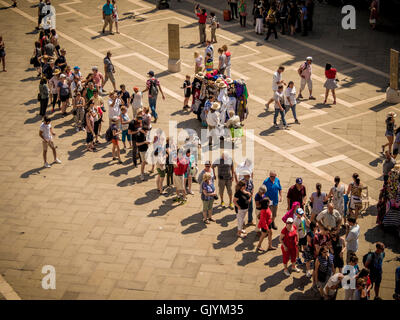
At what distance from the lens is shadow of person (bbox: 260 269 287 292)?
13.3m

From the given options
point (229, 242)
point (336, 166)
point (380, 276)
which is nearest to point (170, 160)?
point (229, 242)

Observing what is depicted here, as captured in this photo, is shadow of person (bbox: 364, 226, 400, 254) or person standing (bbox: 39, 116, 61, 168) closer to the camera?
shadow of person (bbox: 364, 226, 400, 254)

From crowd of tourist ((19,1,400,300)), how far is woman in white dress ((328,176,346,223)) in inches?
1.0

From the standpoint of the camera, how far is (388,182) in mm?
14898

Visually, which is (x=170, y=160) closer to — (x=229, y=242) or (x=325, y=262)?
(x=229, y=242)

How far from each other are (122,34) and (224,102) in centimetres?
1188

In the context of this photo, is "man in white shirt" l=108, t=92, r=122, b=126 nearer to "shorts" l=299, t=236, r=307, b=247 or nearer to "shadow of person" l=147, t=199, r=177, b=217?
"shadow of person" l=147, t=199, r=177, b=217

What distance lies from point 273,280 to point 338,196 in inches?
A: 115

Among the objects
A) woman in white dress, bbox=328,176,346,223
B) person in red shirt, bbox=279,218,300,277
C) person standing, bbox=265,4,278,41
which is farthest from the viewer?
person standing, bbox=265,4,278,41

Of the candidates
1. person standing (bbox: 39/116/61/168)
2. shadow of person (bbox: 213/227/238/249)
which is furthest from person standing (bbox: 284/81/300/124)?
person standing (bbox: 39/116/61/168)

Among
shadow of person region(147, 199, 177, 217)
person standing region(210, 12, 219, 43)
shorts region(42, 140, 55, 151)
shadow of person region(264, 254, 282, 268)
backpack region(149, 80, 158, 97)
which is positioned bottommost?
shadow of person region(264, 254, 282, 268)

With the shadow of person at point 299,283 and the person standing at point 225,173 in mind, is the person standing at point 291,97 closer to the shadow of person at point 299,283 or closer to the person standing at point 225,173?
the person standing at point 225,173

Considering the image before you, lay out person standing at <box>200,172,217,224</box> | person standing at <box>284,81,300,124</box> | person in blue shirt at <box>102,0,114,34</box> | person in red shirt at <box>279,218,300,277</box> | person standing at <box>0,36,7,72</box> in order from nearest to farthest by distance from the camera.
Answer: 1. person in red shirt at <box>279,218,300,277</box>
2. person standing at <box>200,172,217,224</box>
3. person standing at <box>284,81,300,124</box>
4. person standing at <box>0,36,7,72</box>
5. person in blue shirt at <box>102,0,114,34</box>

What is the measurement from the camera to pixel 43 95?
69.6 feet
